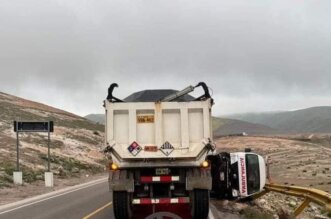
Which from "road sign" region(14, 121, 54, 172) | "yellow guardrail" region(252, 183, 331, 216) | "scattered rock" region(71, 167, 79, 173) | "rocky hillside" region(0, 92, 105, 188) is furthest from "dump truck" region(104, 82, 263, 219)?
"scattered rock" region(71, 167, 79, 173)

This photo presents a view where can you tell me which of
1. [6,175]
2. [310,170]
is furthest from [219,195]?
[310,170]

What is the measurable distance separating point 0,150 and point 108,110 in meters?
30.0

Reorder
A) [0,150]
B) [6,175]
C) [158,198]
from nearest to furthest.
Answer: [158,198] < [6,175] < [0,150]

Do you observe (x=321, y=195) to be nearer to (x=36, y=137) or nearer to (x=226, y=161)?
(x=226, y=161)

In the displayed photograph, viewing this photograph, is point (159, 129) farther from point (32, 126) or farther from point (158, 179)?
point (32, 126)

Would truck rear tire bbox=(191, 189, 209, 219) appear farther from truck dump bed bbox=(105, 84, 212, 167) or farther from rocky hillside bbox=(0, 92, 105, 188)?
rocky hillside bbox=(0, 92, 105, 188)

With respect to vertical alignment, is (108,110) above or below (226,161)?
above

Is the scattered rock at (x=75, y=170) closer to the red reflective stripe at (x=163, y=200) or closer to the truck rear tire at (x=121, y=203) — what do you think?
the truck rear tire at (x=121, y=203)

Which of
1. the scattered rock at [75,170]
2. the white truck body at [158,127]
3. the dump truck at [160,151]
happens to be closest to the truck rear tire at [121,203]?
the dump truck at [160,151]

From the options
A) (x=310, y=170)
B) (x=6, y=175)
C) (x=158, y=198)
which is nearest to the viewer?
(x=158, y=198)

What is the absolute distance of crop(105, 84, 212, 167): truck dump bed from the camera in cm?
1301

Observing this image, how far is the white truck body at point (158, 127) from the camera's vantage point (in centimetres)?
1305

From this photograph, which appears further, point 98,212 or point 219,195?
point 219,195

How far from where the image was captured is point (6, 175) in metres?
31.4
